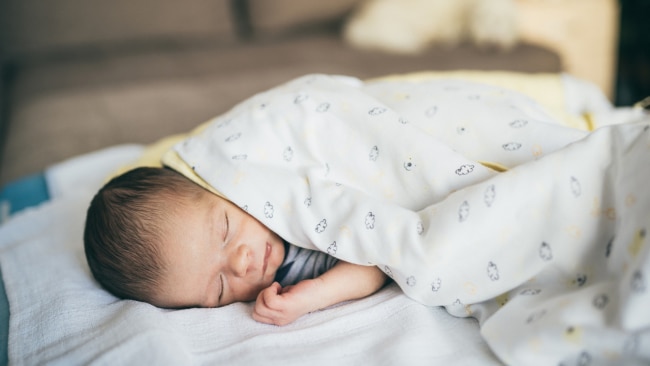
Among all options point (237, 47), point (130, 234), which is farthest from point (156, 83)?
point (130, 234)

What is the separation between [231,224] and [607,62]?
6.26 ft

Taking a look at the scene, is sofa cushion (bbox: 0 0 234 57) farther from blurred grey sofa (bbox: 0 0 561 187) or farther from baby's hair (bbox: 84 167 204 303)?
baby's hair (bbox: 84 167 204 303)

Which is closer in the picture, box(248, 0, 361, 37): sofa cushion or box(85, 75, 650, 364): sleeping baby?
box(85, 75, 650, 364): sleeping baby

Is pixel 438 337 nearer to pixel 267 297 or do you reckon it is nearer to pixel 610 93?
pixel 267 297

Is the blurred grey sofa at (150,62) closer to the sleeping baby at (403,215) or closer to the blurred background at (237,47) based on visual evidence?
the blurred background at (237,47)

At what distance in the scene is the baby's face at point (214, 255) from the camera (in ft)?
2.77

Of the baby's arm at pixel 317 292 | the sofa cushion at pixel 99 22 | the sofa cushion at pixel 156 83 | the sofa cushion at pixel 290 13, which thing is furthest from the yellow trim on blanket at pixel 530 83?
the sofa cushion at pixel 99 22

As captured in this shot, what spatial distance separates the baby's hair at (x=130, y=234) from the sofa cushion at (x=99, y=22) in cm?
139

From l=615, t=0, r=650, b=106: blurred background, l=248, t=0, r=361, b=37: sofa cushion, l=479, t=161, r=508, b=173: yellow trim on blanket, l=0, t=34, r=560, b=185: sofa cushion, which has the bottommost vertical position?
l=615, t=0, r=650, b=106: blurred background

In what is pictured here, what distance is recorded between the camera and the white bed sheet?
705mm

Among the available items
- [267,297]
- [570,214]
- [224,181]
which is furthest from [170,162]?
[570,214]

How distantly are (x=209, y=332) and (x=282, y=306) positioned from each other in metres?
0.12

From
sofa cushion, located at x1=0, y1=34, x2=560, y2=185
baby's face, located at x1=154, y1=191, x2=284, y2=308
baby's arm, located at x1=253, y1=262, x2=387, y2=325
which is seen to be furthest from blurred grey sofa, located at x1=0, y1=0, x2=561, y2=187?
baby's arm, located at x1=253, y1=262, x2=387, y2=325

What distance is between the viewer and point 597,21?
208 centimetres
